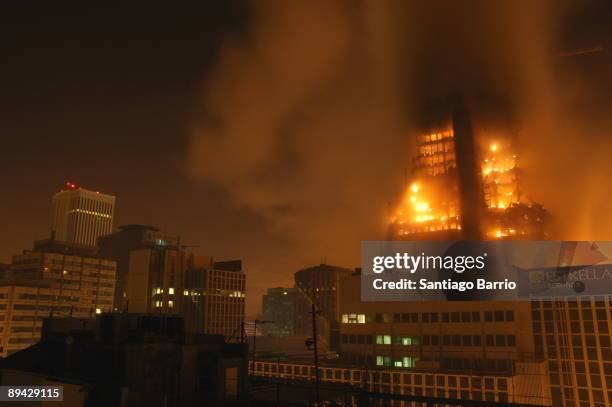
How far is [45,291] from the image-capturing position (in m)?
115

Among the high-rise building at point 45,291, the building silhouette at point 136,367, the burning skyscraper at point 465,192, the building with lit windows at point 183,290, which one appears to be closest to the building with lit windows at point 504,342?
the building silhouette at point 136,367

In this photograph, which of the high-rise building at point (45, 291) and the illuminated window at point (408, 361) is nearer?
the illuminated window at point (408, 361)

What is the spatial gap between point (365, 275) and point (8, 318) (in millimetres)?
88421

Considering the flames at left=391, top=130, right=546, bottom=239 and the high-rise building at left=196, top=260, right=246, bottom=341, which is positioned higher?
the flames at left=391, top=130, right=546, bottom=239

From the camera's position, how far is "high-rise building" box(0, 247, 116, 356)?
105125mm

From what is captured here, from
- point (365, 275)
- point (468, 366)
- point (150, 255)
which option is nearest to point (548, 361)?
point (468, 366)

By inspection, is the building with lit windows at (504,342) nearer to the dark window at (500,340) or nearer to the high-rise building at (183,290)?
the dark window at (500,340)

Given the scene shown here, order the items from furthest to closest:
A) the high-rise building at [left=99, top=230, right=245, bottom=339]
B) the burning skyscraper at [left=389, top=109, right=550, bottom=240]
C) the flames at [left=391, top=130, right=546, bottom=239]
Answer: the high-rise building at [left=99, top=230, right=245, bottom=339] < the flames at [left=391, top=130, right=546, bottom=239] < the burning skyscraper at [left=389, top=109, right=550, bottom=240]

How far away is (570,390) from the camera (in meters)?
42.7

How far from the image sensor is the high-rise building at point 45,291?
345 feet

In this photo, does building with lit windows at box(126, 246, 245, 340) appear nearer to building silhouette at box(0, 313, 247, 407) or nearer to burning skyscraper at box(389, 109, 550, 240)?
burning skyscraper at box(389, 109, 550, 240)

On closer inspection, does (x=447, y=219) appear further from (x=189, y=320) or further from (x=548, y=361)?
(x=189, y=320)

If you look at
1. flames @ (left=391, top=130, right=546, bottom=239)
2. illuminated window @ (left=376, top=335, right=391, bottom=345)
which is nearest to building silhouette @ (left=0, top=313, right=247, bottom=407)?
illuminated window @ (left=376, top=335, right=391, bottom=345)

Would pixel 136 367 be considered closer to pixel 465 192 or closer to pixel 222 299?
pixel 465 192
